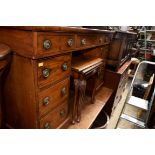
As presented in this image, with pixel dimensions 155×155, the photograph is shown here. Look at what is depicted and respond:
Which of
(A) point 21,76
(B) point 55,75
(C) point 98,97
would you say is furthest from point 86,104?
(A) point 21,76

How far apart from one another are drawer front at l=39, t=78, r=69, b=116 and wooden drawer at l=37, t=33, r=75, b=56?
0.70 feet

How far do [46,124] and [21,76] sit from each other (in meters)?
0.34

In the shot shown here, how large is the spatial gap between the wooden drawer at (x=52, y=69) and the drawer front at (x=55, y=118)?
225mm

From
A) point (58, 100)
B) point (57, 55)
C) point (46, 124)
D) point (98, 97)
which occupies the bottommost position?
point (98, 97)

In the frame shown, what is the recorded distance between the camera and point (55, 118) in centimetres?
91

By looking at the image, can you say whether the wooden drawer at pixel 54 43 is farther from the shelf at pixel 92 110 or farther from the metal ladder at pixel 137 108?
the metal ladder at pixel 137 108

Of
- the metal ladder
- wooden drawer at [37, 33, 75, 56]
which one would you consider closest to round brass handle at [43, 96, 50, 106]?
wooden drawer at [37, 33, 75, 56]

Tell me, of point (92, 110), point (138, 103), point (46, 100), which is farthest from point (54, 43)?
point (138, 103)

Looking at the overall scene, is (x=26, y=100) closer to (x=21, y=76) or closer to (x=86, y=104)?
(x=21, y=76)

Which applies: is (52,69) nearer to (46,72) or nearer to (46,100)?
(46,72)

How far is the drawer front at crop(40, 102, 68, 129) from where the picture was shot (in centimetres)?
81

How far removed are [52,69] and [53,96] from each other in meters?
0.18

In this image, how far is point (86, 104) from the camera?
138 centimetres

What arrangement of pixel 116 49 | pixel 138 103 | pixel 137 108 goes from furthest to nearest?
pixel 116 49 → pixel 137 108 → pixel 138 103
